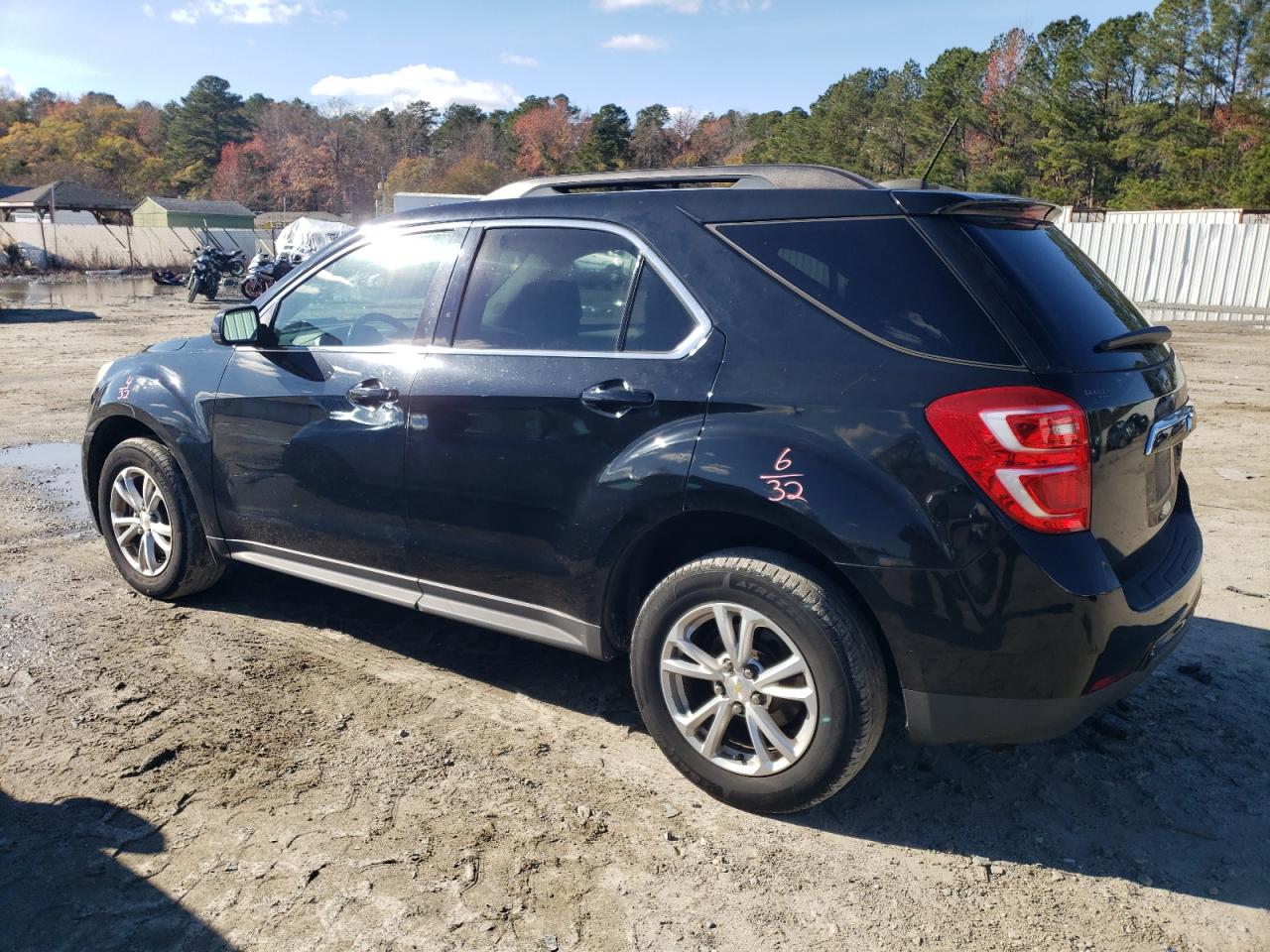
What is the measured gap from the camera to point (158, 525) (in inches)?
195

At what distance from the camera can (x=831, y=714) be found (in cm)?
301

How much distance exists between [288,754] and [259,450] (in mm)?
1412

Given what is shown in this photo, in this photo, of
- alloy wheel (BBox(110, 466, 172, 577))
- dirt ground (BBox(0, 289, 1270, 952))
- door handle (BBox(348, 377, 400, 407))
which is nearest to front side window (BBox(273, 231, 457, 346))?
door handle (BBox(348, 377, 400, 407))

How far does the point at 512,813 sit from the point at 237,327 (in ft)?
8.25

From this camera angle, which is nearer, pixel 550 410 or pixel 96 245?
pixel 550 410

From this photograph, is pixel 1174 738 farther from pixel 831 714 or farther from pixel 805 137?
pixel 805 137

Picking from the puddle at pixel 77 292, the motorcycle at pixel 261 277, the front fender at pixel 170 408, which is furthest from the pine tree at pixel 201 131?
the front fender at pixel 170 408

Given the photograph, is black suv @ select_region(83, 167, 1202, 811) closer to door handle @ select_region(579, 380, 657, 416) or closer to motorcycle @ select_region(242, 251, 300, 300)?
door handle @ select_region(579, 380, 657, 416)

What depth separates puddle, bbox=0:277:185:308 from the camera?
26844 millimetres

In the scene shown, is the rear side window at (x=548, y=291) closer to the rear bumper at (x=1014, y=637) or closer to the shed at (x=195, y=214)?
the rear bumper at (x=1014, y=637)

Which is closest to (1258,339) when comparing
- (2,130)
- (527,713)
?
(527,713)

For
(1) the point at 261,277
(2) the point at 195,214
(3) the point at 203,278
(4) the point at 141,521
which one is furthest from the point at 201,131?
(4) the point at 141,521

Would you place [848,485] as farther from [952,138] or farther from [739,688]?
[952,138]

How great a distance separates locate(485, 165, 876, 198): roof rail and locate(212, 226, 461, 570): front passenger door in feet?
1.29
